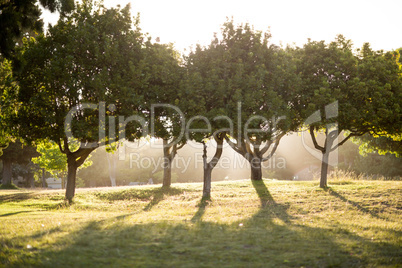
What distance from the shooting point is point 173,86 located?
2297cm

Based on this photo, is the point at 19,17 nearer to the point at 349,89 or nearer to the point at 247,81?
the point at 247,81

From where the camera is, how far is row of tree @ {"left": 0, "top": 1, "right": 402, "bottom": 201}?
2091 centimetres

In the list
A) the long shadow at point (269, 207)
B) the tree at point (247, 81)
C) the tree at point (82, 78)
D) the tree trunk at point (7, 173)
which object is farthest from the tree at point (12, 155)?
the tree at point (247, 81)

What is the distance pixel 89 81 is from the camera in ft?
67.8

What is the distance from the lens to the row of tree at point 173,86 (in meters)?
20.9

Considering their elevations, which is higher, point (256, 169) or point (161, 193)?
point (256, 169)

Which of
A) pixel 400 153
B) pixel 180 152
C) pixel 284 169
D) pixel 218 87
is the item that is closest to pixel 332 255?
pixel 218 87

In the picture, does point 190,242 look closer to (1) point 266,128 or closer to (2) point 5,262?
(2) point 5,262

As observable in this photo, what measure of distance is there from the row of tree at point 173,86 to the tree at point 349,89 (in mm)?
70

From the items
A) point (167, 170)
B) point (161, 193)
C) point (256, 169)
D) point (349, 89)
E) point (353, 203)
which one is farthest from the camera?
point (256, 169)

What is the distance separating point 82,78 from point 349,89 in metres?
17.2

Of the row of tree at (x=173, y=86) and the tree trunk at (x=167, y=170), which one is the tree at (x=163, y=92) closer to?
the row of tree at (x=173, y=86)

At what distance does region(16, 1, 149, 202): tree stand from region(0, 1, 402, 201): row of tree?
60 millimetres

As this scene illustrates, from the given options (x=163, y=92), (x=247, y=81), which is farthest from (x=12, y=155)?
(x=247, y=81)
